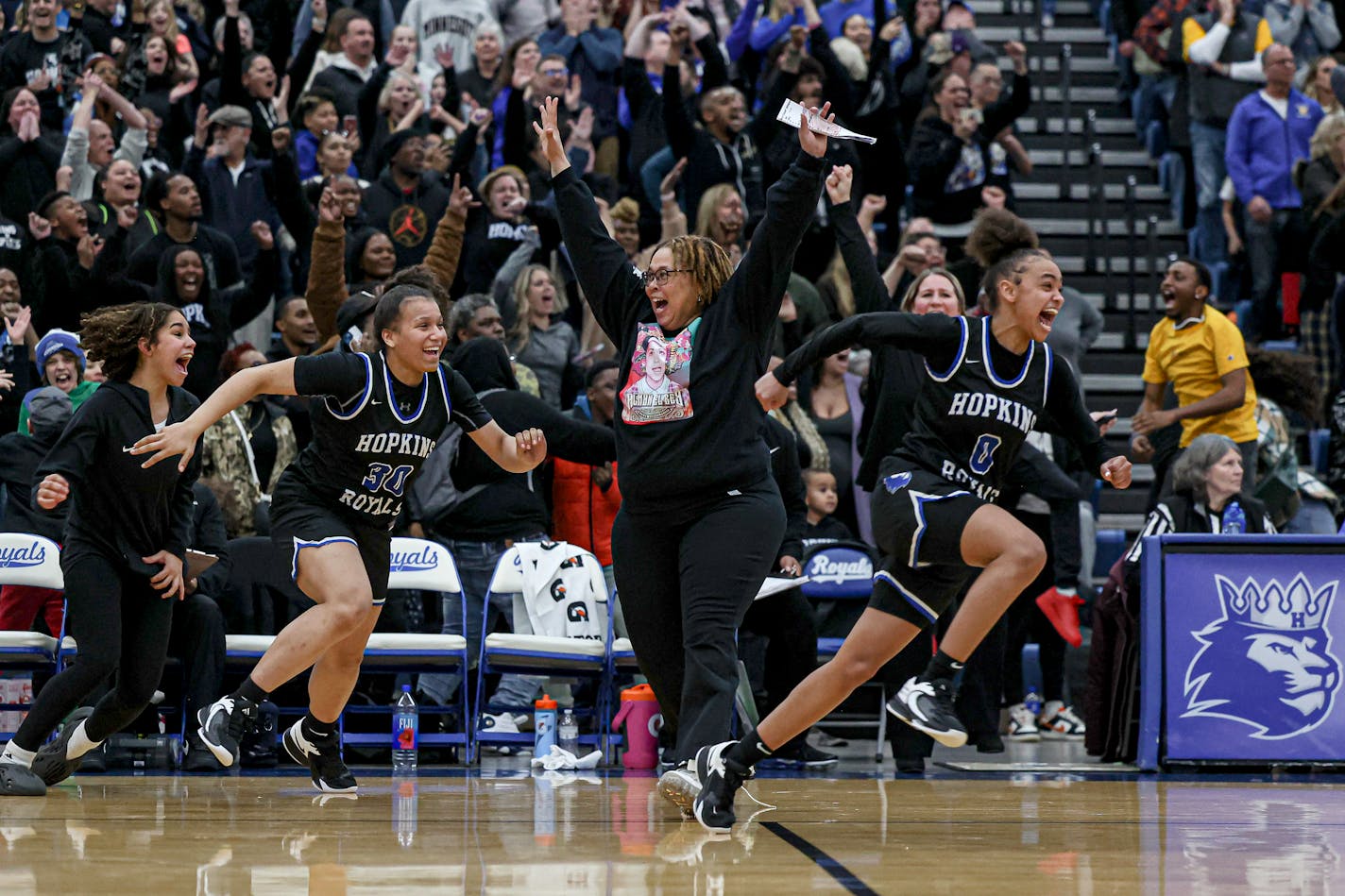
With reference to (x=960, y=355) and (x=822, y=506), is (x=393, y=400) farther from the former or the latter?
(x=822, y=506)

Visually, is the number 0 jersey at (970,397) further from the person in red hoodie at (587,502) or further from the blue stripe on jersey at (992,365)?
the person in red hoodie at (587,502)

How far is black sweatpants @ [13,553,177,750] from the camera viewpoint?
266 inches

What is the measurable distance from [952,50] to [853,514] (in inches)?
215

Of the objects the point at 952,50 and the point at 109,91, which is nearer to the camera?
the point at 109,91

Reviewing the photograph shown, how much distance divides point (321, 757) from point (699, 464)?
2.27 meters

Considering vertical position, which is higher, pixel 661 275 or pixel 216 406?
pixel 661 275

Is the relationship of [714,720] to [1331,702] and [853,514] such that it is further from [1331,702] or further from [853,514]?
[853,514]

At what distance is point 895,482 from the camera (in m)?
6.04

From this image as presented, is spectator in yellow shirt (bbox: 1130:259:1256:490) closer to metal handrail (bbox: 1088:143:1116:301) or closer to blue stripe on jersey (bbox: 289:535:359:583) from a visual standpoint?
metal handrail (bbox: 1088:143:1116:301)

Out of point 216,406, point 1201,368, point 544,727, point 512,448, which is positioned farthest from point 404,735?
point 1201,368

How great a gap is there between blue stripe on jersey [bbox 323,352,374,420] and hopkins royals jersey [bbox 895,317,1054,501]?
1.97 metres

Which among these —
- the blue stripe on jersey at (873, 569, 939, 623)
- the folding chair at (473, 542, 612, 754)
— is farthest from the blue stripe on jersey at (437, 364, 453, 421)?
the folding chair at (473, 542, 612, 754)

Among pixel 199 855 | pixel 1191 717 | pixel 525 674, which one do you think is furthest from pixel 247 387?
pixel 1191 717

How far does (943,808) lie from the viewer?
643 centimetres
